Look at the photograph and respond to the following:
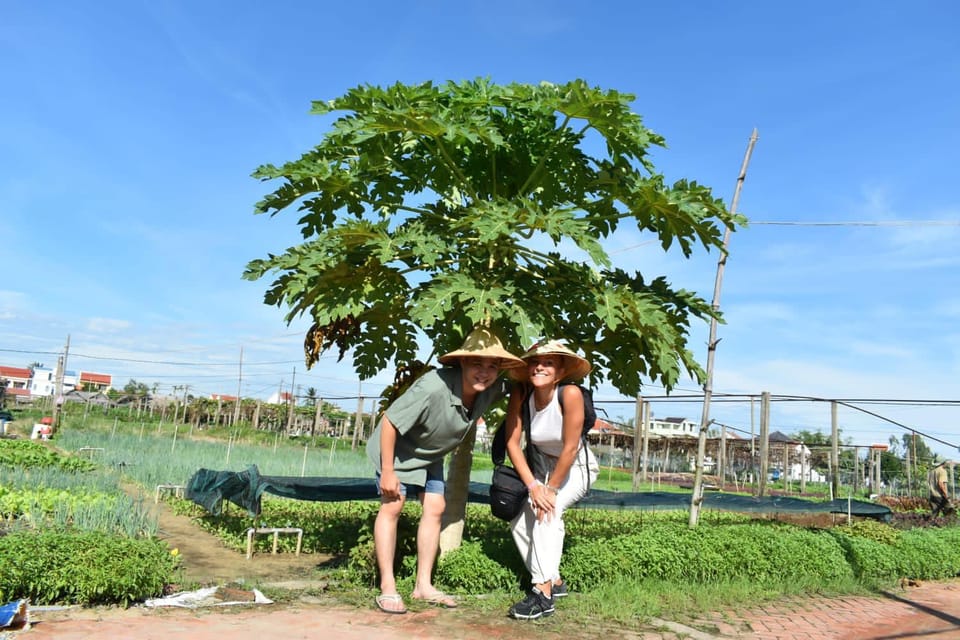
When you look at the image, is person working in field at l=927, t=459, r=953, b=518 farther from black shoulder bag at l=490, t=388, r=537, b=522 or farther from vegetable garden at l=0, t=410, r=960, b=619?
black shoulder bag at l=490, t=388, r=537, b=522

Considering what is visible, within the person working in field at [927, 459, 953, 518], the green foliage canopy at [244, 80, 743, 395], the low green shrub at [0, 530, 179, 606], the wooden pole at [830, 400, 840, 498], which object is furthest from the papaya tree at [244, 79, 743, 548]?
the person working in field at [927, 459, 953, 518]

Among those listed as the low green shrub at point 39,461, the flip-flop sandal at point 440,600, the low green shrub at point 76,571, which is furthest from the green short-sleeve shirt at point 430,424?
the low green shrub at point 39,461

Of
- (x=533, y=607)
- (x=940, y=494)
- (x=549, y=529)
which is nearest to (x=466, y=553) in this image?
(x=549, y=529)

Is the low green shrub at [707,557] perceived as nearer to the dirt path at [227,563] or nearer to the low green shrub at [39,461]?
the dirt path at [227,563]

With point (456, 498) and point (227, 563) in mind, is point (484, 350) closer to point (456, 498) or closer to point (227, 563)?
point (456, 498)

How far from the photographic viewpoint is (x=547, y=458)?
510 cm

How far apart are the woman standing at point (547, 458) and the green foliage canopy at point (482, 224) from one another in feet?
1.01

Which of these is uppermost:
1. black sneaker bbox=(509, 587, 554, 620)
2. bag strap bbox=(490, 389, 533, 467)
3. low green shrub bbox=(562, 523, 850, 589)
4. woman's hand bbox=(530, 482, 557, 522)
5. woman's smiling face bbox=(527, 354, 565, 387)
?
woman's smiling face bbox=(527, 354, 565, 387)

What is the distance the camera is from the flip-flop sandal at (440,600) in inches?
181

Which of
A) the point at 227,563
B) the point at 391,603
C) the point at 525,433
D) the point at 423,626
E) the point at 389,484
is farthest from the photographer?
the point at 227,563

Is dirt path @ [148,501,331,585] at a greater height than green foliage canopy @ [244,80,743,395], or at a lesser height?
lesser

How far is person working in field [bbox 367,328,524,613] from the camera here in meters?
4.61

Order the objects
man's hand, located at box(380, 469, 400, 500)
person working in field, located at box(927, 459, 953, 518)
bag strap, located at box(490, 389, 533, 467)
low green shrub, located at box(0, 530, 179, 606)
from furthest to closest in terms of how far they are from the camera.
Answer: person working in field, located at box(927, 459, 953, 518) < bag strap, located at box(490, 389, 533, 467) < man's hand, located at box(380, 469, 400, 500) < low green shrub, located at box(0, 530, 179, 606)

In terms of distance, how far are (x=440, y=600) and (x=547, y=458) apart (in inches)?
47.2
